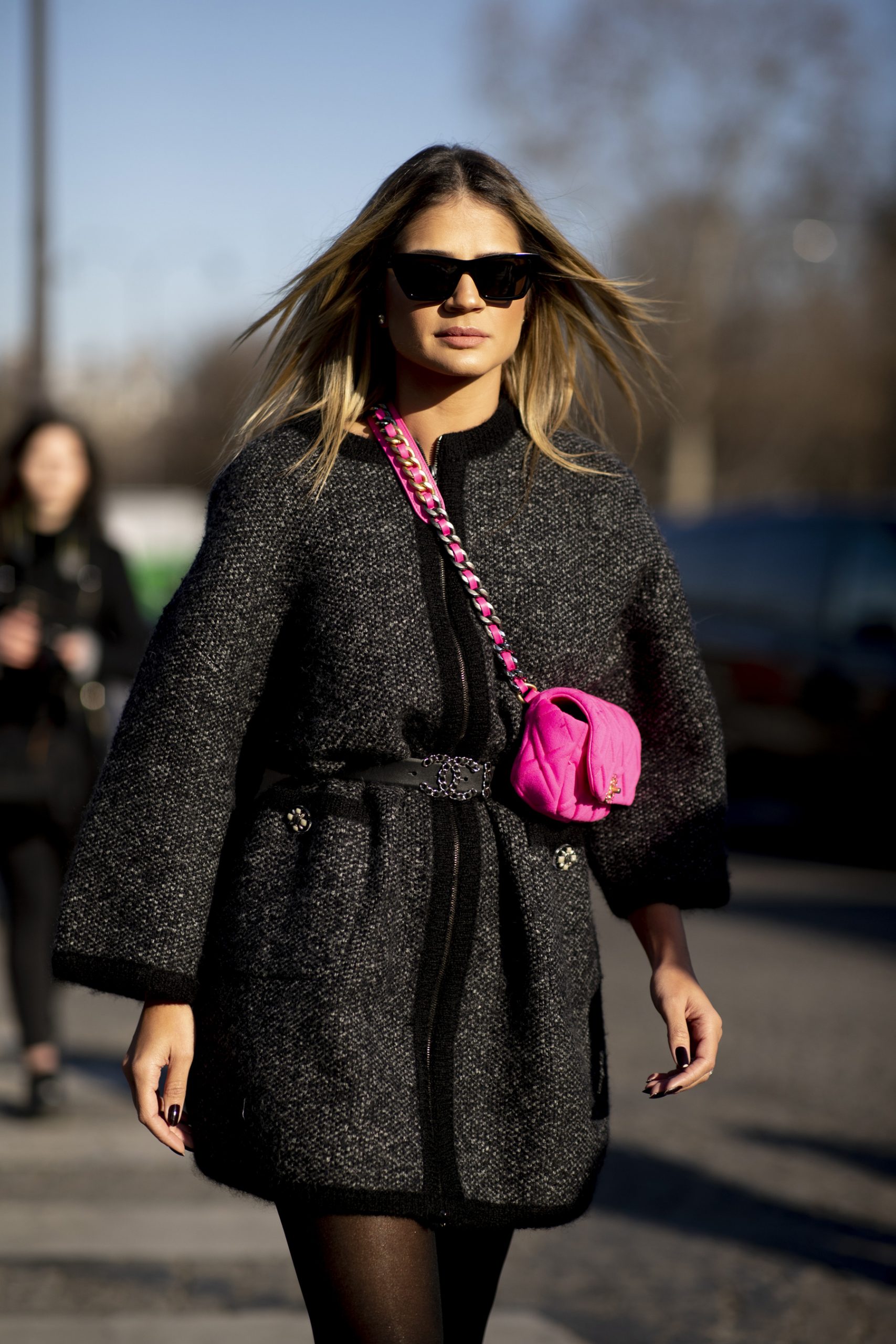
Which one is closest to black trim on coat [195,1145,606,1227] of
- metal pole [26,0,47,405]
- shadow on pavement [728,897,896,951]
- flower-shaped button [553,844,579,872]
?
flower-shaped button [553,844,579,872]

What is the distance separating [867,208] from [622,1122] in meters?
29.1

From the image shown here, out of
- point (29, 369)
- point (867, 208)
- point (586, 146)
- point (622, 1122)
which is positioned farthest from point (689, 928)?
point (867, 208)

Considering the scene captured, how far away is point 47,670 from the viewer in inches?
191

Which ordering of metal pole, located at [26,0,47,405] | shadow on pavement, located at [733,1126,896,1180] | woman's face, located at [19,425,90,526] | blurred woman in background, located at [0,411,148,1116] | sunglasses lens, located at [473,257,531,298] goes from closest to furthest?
sunglasses lens, located at [473,257,531,298]
shadow on pavement, located at [733,1126,896,1180]
blurred woman in background, located at [0,411,148,1116]
woman's face, located at [19,425,90,526]
metal pole, located at [26,0,47,405]

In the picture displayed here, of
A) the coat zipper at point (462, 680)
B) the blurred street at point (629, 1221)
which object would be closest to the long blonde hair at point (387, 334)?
the coat zipper at point (462, 680)

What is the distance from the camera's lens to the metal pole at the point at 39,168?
38.6 ft

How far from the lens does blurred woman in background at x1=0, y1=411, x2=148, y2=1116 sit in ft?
15.5

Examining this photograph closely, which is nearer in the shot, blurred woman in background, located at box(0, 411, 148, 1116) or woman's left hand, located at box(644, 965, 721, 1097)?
woman's left hand, located at box(644, 965, 721, 1097)

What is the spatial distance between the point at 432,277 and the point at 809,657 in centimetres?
684

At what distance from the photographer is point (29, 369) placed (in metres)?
11.7

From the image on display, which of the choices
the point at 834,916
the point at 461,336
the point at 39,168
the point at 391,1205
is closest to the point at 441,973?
the point at 391,1205

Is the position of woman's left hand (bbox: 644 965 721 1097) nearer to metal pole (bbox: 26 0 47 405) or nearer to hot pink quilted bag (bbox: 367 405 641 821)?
hot pink quilted bag (bbox: 367 405 641 821)

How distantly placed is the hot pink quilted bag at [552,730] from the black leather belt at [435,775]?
0.05 m

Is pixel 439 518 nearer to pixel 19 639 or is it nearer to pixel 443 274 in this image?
pixel 443 274
